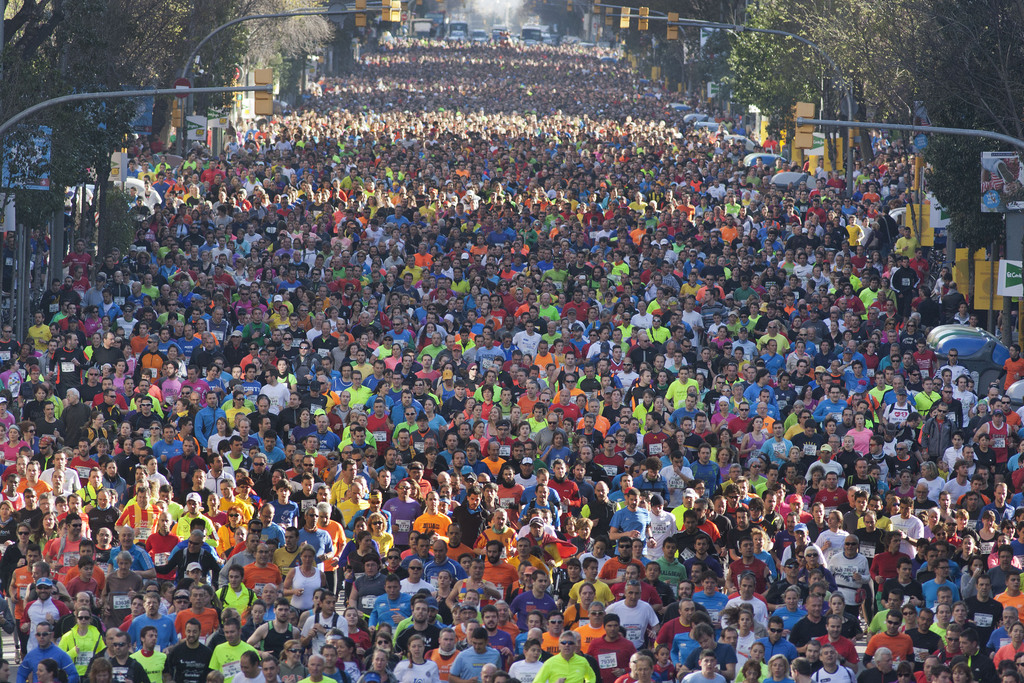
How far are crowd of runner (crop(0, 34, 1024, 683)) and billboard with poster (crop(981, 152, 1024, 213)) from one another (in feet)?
5.92

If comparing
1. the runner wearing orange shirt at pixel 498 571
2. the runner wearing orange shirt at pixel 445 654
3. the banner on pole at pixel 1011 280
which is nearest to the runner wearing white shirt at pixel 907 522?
the runner wearing orange shirt at pixel 498 571

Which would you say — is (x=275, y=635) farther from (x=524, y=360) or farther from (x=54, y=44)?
(x=54, y=44)

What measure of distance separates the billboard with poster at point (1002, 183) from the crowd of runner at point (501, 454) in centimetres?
180

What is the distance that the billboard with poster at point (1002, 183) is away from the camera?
24.7m

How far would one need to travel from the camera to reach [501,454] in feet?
57.3

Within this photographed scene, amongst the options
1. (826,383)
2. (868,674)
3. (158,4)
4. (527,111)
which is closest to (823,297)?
(826,383)

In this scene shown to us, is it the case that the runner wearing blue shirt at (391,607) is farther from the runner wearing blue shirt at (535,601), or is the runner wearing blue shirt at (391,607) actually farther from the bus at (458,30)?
the bus at (458,30)

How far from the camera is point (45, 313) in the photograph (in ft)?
77.2

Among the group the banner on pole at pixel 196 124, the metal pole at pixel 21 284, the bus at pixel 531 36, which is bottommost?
the metal pole at pixel 21 284

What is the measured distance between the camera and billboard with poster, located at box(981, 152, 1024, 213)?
80.9 feet

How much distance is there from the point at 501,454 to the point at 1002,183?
10995 millimetres

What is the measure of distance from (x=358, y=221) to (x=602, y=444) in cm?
1230

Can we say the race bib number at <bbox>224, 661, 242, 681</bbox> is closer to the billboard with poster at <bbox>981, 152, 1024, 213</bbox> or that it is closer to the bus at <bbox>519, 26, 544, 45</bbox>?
the billboard with poster at <bbox>981, 152, 1024, 213</bbox>

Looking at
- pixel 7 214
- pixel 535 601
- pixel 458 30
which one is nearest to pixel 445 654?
pixel 535 601
